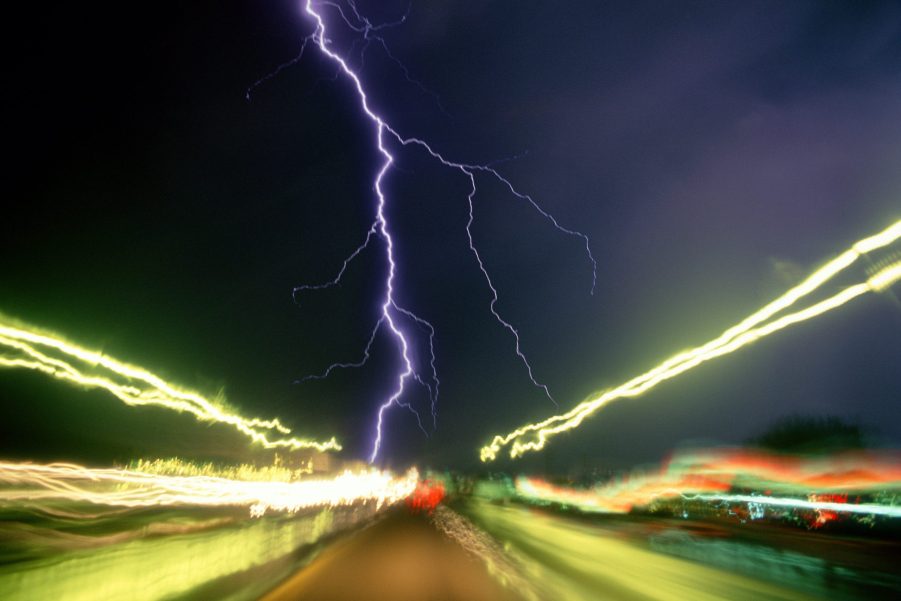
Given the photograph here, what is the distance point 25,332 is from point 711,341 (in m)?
21.5

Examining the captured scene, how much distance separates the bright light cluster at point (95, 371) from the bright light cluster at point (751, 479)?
25.1 m

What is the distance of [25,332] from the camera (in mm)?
22500

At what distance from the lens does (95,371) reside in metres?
27.0

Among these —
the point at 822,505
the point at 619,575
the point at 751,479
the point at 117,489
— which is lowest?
the point at 619,575

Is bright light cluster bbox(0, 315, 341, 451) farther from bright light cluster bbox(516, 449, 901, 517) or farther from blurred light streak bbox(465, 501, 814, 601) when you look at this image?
bright light cluster bbox(516, 449, 901, 517)

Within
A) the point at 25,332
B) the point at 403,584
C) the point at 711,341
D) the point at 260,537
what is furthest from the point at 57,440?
the point at 711,341

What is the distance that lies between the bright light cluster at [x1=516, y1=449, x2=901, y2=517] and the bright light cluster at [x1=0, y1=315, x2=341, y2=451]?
25135mm

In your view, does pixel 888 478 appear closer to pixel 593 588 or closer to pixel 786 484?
pixel 786 484

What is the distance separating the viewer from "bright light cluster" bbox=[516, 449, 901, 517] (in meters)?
24.6

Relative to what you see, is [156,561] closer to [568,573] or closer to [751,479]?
[568,573]

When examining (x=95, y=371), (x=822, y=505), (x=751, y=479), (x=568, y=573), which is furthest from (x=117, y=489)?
Answer: (x=751, y=479)

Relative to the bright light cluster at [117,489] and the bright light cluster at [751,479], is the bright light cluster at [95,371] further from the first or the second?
the bright light cluster at [751,479]

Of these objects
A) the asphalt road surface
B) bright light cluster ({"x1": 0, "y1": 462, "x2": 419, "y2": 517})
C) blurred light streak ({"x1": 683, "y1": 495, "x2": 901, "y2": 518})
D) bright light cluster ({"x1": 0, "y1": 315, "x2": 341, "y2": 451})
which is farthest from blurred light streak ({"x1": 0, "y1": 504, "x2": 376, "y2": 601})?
blurred light streak ({"x1": 683, "y1": 495, "x2": 901, "y2": 518})

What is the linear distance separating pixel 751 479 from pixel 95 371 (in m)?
33.5
